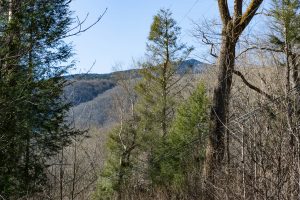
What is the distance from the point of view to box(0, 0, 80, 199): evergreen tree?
871 centimetres

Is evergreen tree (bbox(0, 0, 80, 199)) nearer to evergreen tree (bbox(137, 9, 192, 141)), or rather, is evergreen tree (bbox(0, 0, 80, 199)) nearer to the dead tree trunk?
the dead tree trunk

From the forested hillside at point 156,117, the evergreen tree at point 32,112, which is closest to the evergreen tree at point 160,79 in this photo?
the forested hillside at point 156,117

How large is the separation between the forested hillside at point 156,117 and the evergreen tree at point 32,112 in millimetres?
33

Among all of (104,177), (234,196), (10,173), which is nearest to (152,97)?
(104,177)

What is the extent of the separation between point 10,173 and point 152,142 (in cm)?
1840

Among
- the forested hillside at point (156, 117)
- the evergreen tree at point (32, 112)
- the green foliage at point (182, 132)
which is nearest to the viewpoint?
the forested hillside at point (156, 117)

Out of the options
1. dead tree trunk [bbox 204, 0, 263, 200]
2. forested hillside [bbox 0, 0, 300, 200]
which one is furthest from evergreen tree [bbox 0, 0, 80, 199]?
dead tree trunk [bbox 204, 0, 263, 200]

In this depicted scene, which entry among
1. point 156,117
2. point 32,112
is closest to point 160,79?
point 156,117

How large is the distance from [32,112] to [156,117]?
19.2m

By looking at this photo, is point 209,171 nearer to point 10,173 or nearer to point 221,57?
point 221,57

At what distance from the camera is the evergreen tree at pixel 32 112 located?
8.71 metres

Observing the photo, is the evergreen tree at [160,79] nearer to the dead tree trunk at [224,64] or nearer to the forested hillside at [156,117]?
the forested hillside at [156,117]

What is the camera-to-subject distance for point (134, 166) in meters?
28.0

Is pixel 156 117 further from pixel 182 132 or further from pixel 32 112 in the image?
pixel 32 112
